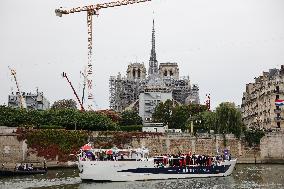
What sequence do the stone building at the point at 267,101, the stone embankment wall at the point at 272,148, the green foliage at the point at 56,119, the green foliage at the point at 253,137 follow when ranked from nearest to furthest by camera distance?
1. the green foliage at the point at 56,119
2. the stone embankment wall at the point at 272,148
3. the green foliage at the point at 253,137
4. the stone building at the point at 267,101

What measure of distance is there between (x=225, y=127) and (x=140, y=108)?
A: 7281cm

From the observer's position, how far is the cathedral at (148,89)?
546 ft

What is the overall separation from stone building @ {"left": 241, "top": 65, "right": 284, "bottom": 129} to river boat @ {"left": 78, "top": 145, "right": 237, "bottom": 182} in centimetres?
5216

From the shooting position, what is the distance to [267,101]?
116 meters

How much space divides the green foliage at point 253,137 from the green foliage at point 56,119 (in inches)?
1047

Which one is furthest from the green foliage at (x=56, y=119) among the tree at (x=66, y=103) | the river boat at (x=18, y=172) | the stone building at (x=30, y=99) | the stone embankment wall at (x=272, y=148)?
the stone building at (x=30, y=99)

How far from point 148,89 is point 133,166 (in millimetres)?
107142

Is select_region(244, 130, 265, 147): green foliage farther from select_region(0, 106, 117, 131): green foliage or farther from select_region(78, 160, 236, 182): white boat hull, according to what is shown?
select_region(78, 160, 236, 182): white boat hull

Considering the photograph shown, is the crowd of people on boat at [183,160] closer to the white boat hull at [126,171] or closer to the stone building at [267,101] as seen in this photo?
the white boat hull at [126,171]

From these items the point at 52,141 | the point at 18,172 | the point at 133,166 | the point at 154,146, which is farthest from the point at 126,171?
the point at 154,146

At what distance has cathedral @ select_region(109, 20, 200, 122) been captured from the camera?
166375mm

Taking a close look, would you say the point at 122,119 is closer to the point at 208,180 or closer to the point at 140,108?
the point at 140,108

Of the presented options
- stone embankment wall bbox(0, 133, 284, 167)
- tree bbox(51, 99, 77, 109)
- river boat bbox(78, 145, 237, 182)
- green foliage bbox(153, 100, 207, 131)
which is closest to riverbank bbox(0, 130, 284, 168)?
stone embankment wall bbox(0, 133, 284, 167)

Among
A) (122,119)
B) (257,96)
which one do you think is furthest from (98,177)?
(257,96)
